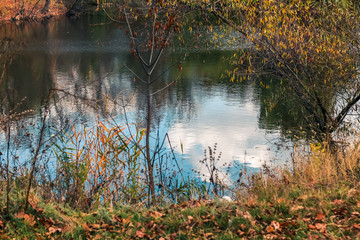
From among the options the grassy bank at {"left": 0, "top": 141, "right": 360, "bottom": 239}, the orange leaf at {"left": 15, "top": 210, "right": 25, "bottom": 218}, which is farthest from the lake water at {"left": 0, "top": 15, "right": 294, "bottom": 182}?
the grassy bank at {"left": 0, "top": 141, "right": 360, "bottom": 239}

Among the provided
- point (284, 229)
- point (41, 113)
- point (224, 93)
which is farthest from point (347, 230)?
point (224, 93)

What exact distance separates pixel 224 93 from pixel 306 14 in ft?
29.9

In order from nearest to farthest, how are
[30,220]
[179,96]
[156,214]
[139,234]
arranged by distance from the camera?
[139,234], [30,220], [156,214], [179,96]

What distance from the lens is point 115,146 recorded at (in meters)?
8.09

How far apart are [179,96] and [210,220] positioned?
1251 cm

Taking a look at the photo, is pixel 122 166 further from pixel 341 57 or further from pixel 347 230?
pixel 341 57

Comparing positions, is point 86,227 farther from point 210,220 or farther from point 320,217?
point 320,217

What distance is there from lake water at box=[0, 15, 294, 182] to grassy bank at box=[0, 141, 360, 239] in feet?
5.05

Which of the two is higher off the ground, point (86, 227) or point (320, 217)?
point (320, 217)

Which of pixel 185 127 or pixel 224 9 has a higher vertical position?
pixel 224 9

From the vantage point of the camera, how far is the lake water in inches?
485

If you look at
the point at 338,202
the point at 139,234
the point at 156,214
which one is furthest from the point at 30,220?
the point at 338,202

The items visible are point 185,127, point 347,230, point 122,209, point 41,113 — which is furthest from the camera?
point 41,113

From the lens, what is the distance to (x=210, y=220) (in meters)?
5.41
